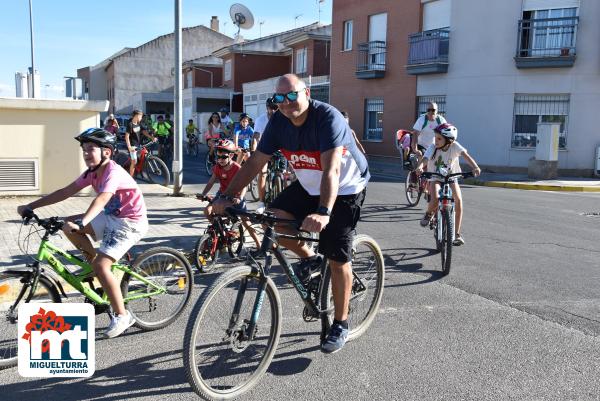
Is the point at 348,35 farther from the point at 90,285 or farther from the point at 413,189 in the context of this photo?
the point at 90,285

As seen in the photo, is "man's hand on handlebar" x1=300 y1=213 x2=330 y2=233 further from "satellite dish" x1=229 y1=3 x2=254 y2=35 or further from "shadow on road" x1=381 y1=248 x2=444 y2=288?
"satellite dish" x1=229 y1=3 x2=254 y2=35

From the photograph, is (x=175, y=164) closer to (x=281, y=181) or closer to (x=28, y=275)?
(x=281, y=181)

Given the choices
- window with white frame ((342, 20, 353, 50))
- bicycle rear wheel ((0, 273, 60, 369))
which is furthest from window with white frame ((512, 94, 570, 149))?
bicycle rear wheel ((0, 273, 60, 369))

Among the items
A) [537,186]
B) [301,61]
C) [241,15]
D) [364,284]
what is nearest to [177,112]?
[364,284]

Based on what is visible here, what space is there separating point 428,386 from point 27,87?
14138 millimetres

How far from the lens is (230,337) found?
3596 mm

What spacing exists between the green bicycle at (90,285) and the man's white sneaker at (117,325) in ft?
0.41

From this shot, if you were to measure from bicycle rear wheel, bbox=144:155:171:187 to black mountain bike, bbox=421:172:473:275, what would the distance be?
8232 mm

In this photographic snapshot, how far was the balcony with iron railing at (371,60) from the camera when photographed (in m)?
26.5

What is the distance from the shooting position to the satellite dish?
147 feet

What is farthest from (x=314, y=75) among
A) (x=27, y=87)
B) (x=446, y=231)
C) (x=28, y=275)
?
(x=28, y=275)

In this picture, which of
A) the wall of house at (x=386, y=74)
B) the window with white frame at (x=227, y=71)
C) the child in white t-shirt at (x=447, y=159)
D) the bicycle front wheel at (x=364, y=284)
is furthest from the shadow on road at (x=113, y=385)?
the window with white frame at (x=227, y=71)

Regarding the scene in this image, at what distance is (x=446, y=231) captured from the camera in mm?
6473

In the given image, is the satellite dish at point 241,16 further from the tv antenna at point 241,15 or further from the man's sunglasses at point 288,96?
the man's sunglasses at point 288,96
